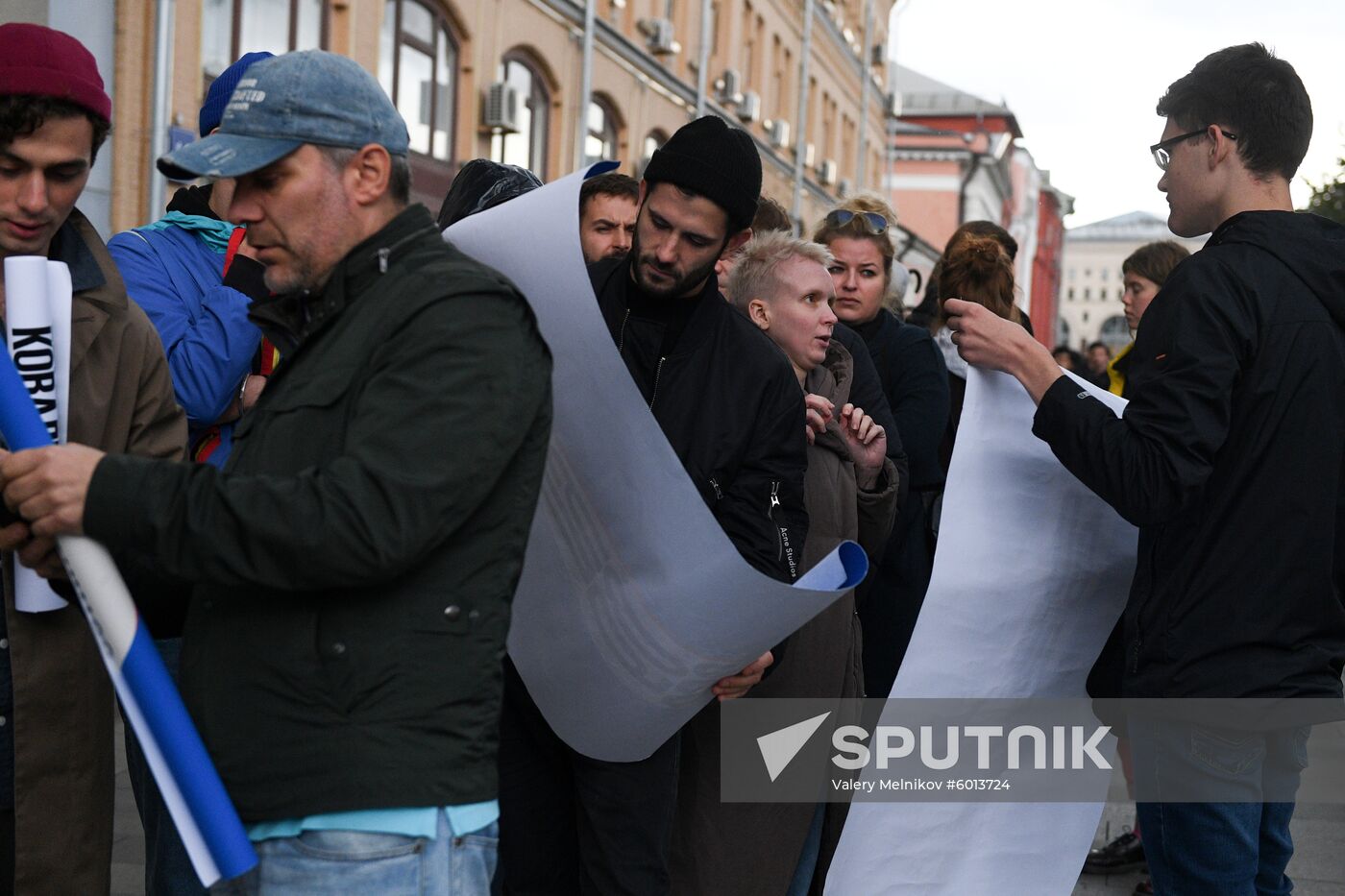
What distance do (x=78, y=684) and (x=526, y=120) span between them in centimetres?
1627

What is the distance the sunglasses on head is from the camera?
5.35 meters

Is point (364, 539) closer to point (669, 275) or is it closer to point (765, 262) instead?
point (669, 275)

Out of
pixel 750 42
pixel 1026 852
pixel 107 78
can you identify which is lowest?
pixel 1026 852

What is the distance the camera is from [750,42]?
27.8 metres

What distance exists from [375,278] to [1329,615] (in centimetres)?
195

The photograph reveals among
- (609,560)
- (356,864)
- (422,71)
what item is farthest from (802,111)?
(356,864)

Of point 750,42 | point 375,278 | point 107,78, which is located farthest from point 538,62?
point 375,278

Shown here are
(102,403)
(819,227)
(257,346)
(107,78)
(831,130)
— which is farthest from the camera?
(831,130)

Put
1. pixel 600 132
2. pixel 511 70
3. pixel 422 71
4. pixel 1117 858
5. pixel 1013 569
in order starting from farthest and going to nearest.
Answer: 1. pixel 600 132
2. pixel 511 70
3. pixel 422 71
4. pixel 1117 858
5. pixel 1013 569

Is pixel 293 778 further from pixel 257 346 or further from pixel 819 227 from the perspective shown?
pixel 819 227

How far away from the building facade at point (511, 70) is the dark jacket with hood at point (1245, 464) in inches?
317

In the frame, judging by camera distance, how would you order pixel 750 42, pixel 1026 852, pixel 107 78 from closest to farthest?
pixel 1026 852 < pixel 107 78 < pixel 750 42

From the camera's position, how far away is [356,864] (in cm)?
203

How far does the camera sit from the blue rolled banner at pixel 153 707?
1949mm
